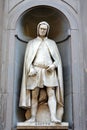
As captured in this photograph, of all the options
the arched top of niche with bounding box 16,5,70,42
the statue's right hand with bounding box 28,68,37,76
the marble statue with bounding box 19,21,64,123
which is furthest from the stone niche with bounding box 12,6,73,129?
the statue's right hand with bounding box 28,68,37,76

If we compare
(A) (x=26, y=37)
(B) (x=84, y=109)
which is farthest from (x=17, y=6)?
(B) (x=84, y=109)

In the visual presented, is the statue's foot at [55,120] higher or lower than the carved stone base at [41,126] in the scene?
higher

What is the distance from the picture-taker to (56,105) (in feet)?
21.6

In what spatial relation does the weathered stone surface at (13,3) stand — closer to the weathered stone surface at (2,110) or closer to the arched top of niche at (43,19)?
the arched top of niche at (43,19)

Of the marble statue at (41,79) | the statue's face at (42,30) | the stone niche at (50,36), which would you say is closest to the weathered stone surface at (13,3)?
the stone niche at (50,36)

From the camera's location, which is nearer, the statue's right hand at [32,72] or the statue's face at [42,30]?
the statue's right hand at [32,72]

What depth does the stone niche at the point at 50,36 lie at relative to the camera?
261 inches

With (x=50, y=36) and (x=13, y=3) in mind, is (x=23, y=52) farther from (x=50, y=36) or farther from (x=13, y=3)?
(x=13, y=3)

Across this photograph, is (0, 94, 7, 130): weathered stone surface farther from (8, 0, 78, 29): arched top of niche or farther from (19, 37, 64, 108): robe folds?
(8, 0, 78, 29): arched top of niche

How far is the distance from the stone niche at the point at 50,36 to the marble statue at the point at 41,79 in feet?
0.70

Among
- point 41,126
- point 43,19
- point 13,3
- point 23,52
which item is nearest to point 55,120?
point 41,126

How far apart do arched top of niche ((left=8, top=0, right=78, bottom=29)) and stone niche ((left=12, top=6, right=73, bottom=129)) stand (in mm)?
87

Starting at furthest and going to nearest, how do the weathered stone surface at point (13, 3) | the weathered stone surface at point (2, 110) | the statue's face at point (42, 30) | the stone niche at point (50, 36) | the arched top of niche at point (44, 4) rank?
the weathered stone surface at point (13, 3)
the arched top of niche at point (44, 4)
the statue's face at point (42, 30)
the stone niche at point (50, 36)
the weathered stone surface at point (2, 110)

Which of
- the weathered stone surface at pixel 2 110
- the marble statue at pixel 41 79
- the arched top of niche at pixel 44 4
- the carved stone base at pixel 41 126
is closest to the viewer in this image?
the carved stone base at pixel 41 126
